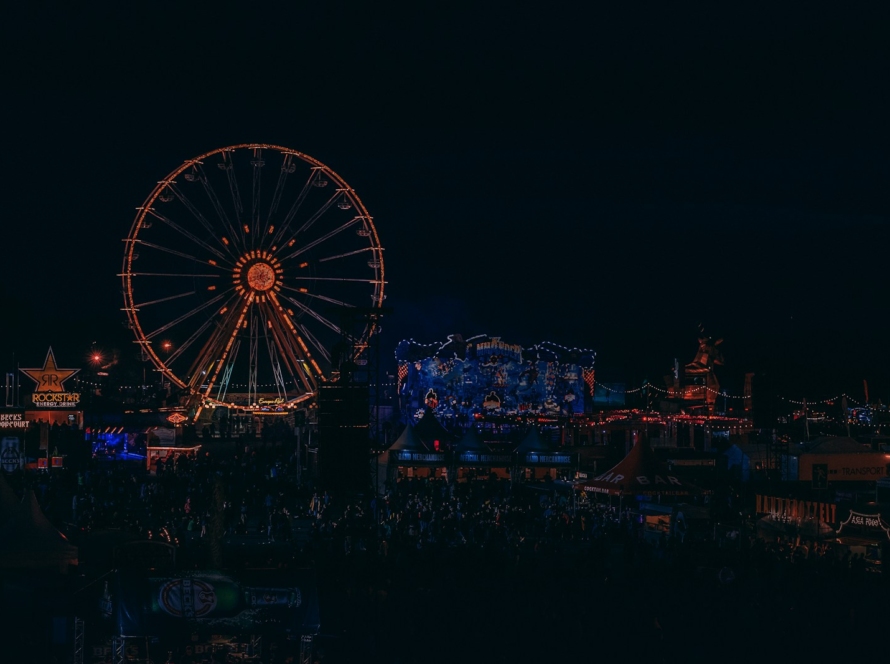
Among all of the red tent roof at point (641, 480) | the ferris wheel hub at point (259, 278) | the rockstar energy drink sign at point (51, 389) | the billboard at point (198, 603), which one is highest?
the ferris wheel hub at point (259, 278)

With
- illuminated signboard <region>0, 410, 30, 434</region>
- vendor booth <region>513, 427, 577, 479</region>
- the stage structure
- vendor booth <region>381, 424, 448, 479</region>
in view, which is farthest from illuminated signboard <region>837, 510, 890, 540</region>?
the stage structure

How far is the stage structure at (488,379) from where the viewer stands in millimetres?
58125

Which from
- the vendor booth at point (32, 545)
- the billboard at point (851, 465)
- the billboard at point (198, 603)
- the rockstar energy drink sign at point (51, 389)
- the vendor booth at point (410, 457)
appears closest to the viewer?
the billboard at point (198, 603)

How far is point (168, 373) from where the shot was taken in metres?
35.5

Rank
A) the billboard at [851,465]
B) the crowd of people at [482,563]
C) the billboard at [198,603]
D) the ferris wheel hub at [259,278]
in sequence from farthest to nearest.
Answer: the ferris wheel hub at [259,278] < the billboard at [851,465] < the crowd of people at [482,563] < the billboard at [198,603]

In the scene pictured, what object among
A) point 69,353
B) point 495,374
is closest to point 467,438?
point 495,374

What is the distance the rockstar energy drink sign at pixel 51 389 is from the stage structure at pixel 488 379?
20.8 meters

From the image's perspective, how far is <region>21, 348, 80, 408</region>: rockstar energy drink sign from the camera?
126 feet

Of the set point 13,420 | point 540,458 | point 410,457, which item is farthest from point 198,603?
point 13,420

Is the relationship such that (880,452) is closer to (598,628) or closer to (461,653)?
(598,628)

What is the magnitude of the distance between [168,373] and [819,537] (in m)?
21.6

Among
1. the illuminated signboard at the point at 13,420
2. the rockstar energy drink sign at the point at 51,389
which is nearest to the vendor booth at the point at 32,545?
the illuminated signboard at the point at 13,420

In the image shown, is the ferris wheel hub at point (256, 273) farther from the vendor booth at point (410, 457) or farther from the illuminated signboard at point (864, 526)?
the illuminated signboard at point (864, 526)

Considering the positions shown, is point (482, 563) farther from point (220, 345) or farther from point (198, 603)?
point (220, 345)
